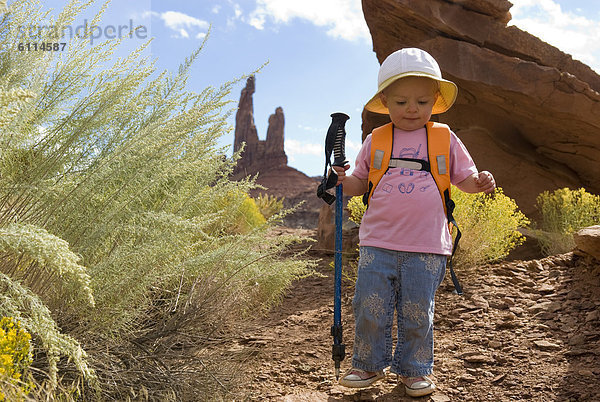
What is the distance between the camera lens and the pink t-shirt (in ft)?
8.48

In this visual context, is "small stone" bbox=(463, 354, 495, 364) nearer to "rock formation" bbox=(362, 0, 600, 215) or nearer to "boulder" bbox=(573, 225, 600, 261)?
"boulder" bbox=(573, 225, 600, 261)

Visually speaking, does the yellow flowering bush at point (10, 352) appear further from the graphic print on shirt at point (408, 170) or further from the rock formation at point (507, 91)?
the rock formation at point (507, 91)

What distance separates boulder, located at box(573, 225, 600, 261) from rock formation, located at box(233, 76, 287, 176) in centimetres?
4471

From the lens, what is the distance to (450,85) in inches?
109

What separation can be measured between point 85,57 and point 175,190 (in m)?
0.97

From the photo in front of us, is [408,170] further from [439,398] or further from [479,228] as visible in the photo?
[479,228]

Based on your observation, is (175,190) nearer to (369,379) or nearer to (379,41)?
(369,379)

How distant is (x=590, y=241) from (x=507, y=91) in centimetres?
354

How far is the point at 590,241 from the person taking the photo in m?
4.32

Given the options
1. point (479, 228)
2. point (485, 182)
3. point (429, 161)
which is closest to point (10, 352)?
point (429, 161)

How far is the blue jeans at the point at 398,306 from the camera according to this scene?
8.48ft

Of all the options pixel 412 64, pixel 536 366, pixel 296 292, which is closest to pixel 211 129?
pixel 412 64

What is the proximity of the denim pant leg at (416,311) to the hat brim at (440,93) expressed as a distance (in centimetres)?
85

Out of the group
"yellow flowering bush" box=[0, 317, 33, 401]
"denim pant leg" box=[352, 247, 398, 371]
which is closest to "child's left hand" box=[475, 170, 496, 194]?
"denim pant leg" box=[352, 247, 398, 371]
